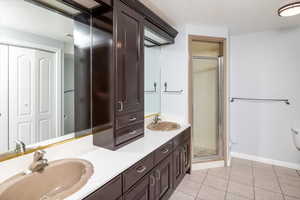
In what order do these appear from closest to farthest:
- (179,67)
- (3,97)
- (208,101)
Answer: (3,97)
(179,67)
(208,101)

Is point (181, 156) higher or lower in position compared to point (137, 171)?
lower

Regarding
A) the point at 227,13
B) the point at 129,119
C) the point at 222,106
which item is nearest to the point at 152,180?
the point at 129,119

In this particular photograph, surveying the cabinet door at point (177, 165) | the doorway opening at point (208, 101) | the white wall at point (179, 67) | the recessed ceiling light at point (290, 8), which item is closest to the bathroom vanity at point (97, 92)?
the cabinet door at point (177, 165)

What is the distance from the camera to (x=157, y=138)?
1831mm

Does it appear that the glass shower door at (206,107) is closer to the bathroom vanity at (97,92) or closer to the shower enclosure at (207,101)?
the shower enclosure at (207,101)

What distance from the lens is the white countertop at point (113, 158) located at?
37.3 inches

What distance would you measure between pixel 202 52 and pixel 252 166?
2.18m

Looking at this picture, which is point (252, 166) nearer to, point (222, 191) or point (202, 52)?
point (222, 191)

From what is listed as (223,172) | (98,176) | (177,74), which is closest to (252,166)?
(223,172)

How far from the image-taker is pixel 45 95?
127 cm

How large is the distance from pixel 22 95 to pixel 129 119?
862 millimetres

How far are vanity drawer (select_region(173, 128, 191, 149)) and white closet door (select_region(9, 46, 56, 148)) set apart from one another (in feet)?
4.33

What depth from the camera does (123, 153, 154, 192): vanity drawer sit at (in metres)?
1.18

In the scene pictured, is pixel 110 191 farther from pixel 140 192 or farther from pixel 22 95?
pixel 22 95
